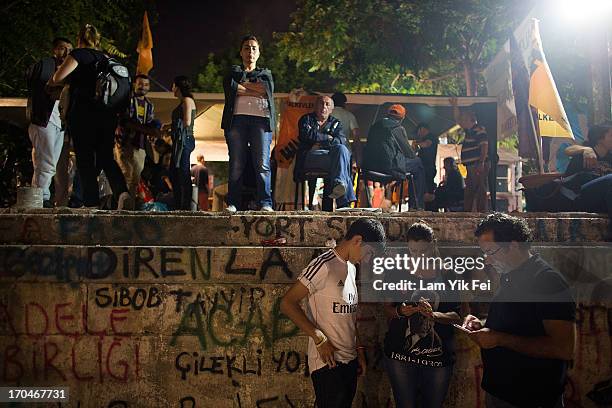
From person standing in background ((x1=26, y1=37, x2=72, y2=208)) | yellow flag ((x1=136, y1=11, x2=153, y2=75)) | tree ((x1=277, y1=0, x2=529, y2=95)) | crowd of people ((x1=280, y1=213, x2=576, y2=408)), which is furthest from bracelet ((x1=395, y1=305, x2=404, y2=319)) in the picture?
tree ((x1=277, y1=0, x2=529, y2=95))

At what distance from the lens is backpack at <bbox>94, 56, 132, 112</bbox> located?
6176 mm

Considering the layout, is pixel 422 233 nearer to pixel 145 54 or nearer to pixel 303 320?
pixel 303 320

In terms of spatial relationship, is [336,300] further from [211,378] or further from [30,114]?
[30,114]

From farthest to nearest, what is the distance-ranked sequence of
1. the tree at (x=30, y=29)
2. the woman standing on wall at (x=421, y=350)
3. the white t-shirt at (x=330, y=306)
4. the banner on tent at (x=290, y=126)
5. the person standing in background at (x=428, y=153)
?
the tree at (x=30, y=29) < the person standing in background at (x=428, y=153) < the banner on tent at (x=290, y=126) < the woman standing on wall at (x=421, y=350) < the white t-shirt at (x=330, y=306)

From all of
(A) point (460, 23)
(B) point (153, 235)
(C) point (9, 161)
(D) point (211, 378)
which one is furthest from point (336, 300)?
(A) point (460, 23)

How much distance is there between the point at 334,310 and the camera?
3854mm

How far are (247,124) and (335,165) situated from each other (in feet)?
3.85

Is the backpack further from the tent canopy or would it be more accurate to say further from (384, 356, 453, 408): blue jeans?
the tent canopy

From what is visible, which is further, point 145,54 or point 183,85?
point 145,54

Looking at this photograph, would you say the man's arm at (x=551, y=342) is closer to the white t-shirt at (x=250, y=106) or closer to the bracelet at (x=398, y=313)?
the bracelet at (x=398, y=313)

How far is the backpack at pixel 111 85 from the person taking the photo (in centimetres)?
618

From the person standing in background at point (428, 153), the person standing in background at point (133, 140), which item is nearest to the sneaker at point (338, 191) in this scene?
the person standing in background at point (133, 140)

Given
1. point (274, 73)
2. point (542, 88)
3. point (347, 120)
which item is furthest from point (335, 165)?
point (274, 73)

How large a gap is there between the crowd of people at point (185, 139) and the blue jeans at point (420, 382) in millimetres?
2740
